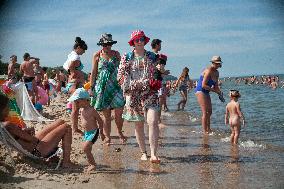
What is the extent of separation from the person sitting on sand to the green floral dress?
140 centimetres

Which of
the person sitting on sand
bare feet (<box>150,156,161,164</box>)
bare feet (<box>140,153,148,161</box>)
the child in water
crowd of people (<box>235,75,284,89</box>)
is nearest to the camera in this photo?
the person sitting on sand

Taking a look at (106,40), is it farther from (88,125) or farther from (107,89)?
(88,125)

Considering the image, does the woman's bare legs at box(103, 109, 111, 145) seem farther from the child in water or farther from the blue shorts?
the child in water

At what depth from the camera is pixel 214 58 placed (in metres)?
7.38

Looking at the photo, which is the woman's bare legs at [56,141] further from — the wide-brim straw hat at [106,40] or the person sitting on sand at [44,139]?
the wide-brim straw hat at [106,40]

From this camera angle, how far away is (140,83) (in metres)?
5.11

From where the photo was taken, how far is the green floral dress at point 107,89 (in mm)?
6125

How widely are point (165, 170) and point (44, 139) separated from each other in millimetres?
1469

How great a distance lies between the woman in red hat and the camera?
5.08m

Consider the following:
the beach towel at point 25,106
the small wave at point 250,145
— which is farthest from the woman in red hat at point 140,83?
the beach towel at point 25,106

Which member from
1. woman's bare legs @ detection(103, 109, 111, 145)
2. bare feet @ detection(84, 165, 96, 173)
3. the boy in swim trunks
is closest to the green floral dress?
woman's bare legs @ detection(103, 109, 111, 145)

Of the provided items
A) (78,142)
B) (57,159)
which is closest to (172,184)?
(57,159)

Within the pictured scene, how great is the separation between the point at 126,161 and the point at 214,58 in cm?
319

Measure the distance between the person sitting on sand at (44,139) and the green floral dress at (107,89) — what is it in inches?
55.1
